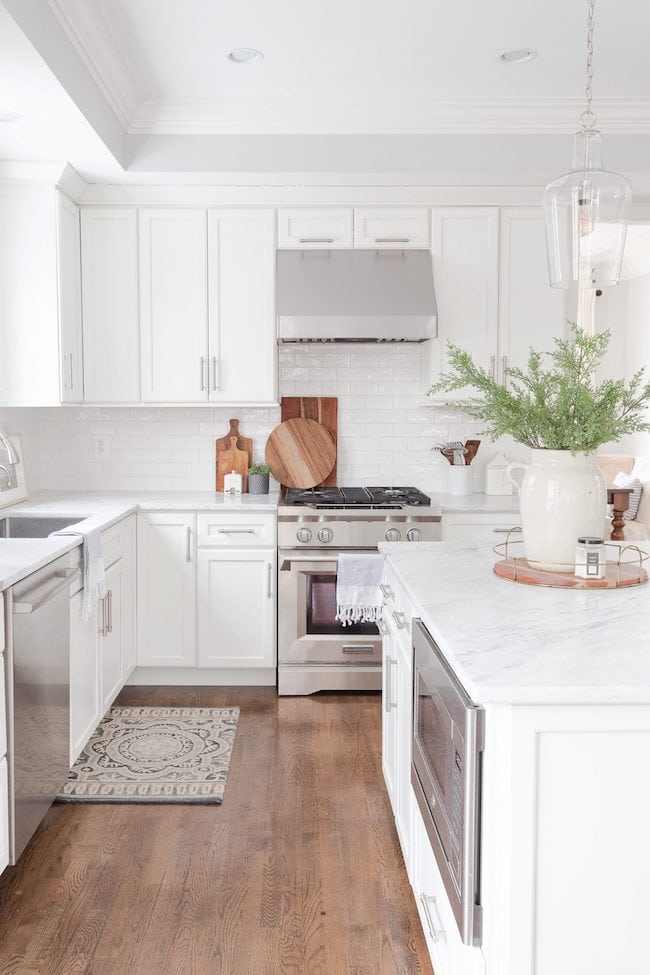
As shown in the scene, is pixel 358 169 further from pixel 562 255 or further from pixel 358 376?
pixel 562 255

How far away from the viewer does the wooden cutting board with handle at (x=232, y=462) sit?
183 inches

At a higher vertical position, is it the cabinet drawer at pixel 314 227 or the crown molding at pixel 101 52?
the crown molding at pixel 101 52

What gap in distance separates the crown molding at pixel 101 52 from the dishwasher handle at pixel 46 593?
1.88 meters

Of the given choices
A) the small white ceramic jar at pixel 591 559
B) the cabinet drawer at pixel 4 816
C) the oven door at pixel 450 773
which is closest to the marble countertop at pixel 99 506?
the cabinet drawer at pixel 4 816

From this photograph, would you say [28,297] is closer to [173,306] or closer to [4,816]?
[173,306]

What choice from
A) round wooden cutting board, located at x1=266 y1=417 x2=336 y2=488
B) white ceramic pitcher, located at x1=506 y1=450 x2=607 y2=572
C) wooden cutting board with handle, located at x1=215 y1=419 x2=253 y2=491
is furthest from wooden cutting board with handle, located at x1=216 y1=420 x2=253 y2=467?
white ceramic pitcher, located at x1=506 y1=450 x2=607 y2=572

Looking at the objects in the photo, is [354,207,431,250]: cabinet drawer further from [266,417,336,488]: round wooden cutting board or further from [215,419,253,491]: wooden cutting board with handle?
[215,419,253,491]: wooden cutting board with handle

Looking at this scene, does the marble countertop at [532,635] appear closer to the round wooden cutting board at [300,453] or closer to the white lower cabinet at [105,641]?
the white lower cabinet at [105,641]

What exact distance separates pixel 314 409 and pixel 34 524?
1661mm

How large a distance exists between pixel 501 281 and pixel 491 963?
3.52m

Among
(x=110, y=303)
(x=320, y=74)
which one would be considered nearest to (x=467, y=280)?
(x=320, y=74)

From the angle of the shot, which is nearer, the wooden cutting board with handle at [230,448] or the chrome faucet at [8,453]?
the chrome faucet at [8,453]

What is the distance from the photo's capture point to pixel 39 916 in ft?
7.50

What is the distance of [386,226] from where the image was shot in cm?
422
